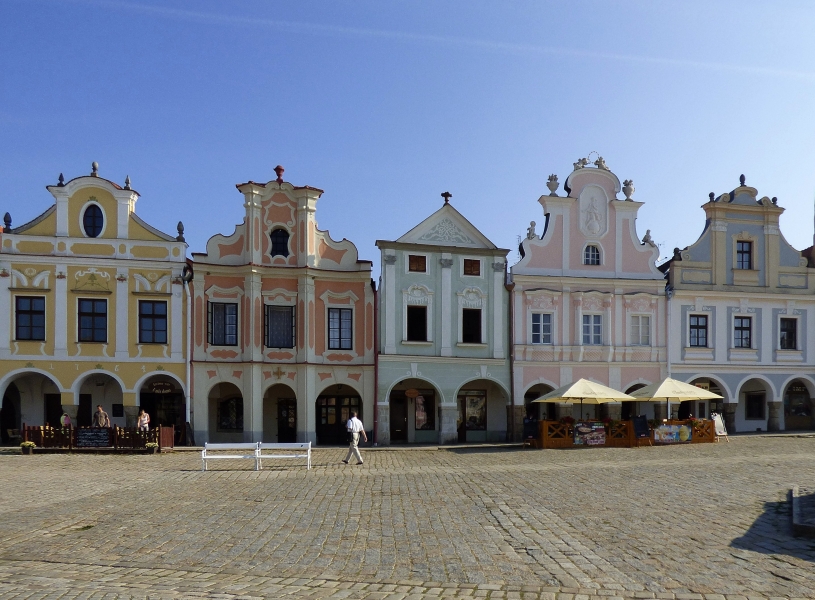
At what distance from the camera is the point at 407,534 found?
10.9m

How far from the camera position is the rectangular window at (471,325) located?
32.7 m

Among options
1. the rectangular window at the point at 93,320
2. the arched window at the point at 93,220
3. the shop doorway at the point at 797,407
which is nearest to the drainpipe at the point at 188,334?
the rectangular window at the point at 93,320

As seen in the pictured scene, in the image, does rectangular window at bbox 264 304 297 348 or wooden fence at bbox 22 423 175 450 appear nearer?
wooden fence at bbox 22 423 175 450

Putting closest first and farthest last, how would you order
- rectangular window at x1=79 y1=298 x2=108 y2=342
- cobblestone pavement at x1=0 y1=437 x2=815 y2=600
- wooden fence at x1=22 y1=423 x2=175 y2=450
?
cobblestone pavement at x1=0 y1=437 x2=815 y2=600 → wooden fence at x1=22 y1=423 x2=175 y2=450 → rectangular window at x1=79 y1=298 x2=108 y2=342

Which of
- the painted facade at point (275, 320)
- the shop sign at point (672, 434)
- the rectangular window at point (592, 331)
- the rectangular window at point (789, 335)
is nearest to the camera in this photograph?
the shop sign at point (672, 434)

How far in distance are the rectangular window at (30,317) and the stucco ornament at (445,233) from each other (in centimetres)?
1587

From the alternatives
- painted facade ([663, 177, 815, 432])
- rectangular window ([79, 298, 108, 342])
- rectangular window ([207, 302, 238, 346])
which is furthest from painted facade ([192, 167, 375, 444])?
painted facade ([663, 177, 815, 432])

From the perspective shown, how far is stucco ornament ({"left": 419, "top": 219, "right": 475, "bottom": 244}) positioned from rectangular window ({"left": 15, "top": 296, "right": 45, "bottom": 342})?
52.1ft

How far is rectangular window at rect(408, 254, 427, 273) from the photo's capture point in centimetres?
3234

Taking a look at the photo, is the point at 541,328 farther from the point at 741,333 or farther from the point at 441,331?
the point at 741,333

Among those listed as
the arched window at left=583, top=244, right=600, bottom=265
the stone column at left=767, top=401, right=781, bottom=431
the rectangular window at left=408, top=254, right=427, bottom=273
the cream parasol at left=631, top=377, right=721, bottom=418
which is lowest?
the stone column at left=767, top=401, right=781, bottom=431

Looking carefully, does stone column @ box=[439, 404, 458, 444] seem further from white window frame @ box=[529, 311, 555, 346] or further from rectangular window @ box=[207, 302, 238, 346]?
rectangular window @ box=[207, 302, 238, 346]

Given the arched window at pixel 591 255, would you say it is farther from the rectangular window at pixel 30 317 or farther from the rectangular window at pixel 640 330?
the rectangular window at pixel 30 317

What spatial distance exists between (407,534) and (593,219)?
25.8 meters
